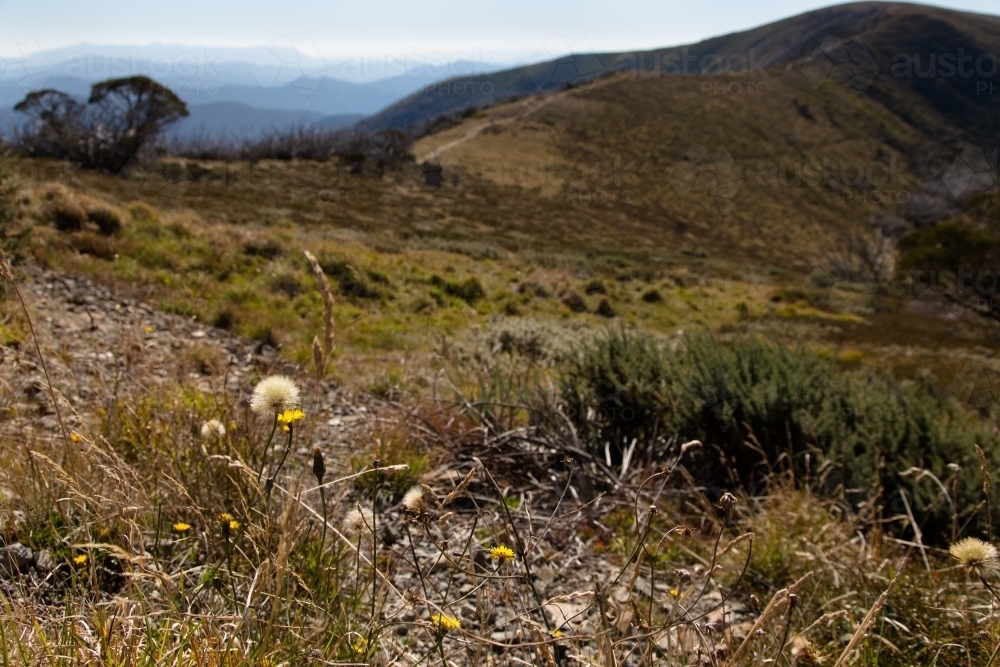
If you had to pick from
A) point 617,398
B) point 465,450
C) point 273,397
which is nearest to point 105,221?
point 465,450

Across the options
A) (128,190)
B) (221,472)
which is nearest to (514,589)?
(221,472)

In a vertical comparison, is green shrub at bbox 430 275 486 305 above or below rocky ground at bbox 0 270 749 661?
below

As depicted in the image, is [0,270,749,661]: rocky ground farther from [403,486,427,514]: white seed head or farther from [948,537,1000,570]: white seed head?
[948,537,1000,570]: white seed head

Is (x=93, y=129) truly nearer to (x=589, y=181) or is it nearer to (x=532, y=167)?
(x=532, y=167)

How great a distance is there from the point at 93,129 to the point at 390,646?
41518 millimetres

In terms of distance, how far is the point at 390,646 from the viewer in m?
1.70

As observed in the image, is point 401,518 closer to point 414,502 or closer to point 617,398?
point 414,502

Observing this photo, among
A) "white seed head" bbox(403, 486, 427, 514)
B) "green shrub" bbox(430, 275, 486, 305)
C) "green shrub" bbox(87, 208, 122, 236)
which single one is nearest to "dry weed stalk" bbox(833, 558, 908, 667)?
"white seed head" bbox(403, 486, 427, 514)

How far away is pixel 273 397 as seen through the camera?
4.37 ft

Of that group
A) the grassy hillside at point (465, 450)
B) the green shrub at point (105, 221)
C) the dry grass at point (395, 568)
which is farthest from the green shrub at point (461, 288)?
the dry grass at point (395, 568)

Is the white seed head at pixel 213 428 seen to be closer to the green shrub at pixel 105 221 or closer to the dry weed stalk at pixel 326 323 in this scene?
the dry weed stalk at pixel 326 323

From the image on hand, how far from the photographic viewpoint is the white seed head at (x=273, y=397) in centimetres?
130

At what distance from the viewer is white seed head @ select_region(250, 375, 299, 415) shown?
4.28 ft

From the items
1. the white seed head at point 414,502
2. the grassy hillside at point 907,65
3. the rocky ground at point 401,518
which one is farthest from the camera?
the grassy hillside at point 907,65
